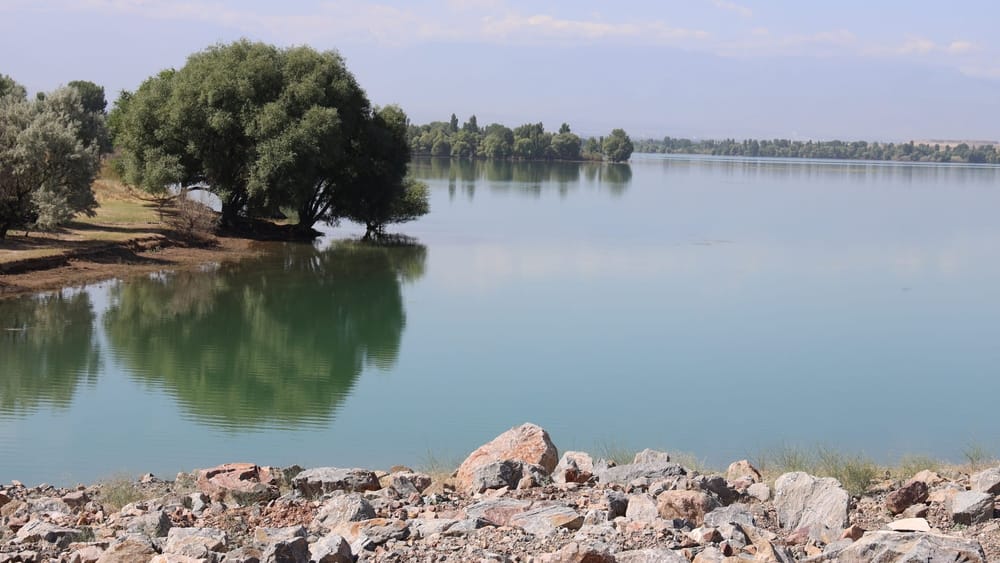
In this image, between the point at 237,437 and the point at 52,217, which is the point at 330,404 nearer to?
the point at 237,437

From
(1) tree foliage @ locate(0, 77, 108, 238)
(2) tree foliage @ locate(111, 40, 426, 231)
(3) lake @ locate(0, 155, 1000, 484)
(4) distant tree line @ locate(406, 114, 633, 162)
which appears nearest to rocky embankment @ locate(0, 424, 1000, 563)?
(3) lake @ locate(0, 155, 1000, 484)

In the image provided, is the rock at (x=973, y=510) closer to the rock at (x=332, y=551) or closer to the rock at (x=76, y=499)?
the rock at (x=332, y=551)

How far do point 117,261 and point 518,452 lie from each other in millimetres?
23975

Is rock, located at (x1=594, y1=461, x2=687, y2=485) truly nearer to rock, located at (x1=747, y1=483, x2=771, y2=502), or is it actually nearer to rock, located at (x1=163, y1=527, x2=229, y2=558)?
rock, located at (x1=747, y1=483, x2=771, y2=502)

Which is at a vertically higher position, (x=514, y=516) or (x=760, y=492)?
(x=514, y=516)

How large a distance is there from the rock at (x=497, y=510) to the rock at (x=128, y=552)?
8.43ft

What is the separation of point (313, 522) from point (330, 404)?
8.67 metres

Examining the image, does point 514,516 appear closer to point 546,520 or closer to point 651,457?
point 546,520

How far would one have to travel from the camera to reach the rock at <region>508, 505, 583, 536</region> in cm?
825

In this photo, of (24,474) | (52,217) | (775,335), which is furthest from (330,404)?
(52,217)

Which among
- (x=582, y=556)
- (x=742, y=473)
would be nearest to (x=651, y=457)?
(x=742, y=473)

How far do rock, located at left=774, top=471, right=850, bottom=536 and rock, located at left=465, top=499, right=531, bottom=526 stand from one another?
89.2 inches

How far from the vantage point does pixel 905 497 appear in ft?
30.6

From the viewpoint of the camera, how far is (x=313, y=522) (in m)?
9.07
